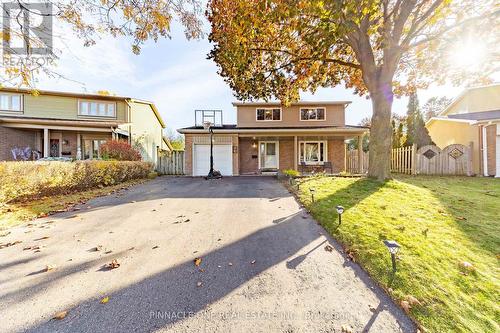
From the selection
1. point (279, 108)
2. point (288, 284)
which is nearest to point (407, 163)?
point (279, 108)

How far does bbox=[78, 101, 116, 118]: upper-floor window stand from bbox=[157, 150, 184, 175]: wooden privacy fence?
5.77m

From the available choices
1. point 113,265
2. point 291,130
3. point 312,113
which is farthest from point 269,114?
point 113,265

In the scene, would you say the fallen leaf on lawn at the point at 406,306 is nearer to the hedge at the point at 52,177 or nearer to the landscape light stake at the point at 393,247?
the landscape light stake at the point at 393,247

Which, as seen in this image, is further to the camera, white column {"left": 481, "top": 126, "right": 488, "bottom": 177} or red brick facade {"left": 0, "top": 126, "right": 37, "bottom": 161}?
red brick facade {"left": 0, "top": 126, "right": 37, "bottom": 161}

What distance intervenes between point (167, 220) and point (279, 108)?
1376 cm

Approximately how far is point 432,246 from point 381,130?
→ 583cm

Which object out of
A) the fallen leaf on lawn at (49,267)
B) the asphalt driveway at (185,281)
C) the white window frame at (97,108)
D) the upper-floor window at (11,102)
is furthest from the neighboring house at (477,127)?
the upper-floor window at (11,102)

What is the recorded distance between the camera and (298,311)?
2.01m

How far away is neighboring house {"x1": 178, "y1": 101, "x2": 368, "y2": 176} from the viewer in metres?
14.8

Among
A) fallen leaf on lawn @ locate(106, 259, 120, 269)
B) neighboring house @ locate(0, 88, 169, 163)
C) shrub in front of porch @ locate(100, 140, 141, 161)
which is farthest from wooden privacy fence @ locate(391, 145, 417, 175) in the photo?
neighboring house @ locate(0, 88, 169, 163)

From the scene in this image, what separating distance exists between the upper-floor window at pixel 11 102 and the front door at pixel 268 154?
18.8 meters

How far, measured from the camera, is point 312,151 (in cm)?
1590

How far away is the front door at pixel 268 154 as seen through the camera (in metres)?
16.0

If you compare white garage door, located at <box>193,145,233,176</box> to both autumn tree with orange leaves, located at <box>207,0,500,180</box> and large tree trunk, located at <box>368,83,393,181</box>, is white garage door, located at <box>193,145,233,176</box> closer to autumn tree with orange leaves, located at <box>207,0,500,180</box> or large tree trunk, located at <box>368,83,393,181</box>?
autumn tree with orange leaves, located at <box>207,0,500,180</box>
